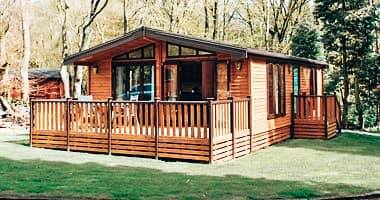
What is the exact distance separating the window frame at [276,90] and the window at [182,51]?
1979mm

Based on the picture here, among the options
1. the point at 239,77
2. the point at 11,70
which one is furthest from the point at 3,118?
the point at 239,77

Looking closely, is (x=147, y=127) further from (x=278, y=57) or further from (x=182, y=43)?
(x=278, y=57)

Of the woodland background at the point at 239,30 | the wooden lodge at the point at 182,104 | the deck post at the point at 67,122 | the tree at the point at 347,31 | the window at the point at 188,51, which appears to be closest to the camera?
the wooden lodge at the point at 182,104

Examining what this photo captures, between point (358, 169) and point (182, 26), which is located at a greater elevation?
point (182, 26)

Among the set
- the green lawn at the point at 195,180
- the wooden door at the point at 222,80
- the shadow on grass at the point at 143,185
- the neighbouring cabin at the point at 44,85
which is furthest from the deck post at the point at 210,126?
the neighbouring cabin at the point at 44,85

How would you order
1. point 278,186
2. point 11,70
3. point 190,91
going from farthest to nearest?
point 11,70 < point 190,91 < point 278,186

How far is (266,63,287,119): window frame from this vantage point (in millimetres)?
12789

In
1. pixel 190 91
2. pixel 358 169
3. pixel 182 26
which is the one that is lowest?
pixel 358 169

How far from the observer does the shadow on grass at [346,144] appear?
36.2 feet

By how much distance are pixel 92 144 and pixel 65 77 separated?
12.0 metres

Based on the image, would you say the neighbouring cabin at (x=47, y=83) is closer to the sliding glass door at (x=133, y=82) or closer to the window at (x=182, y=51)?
the sliding glass door at (x=133, y=82)

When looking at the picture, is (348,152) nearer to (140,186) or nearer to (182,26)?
(140,186)

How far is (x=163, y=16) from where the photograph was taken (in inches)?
1079

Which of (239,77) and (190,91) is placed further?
(190,91)
